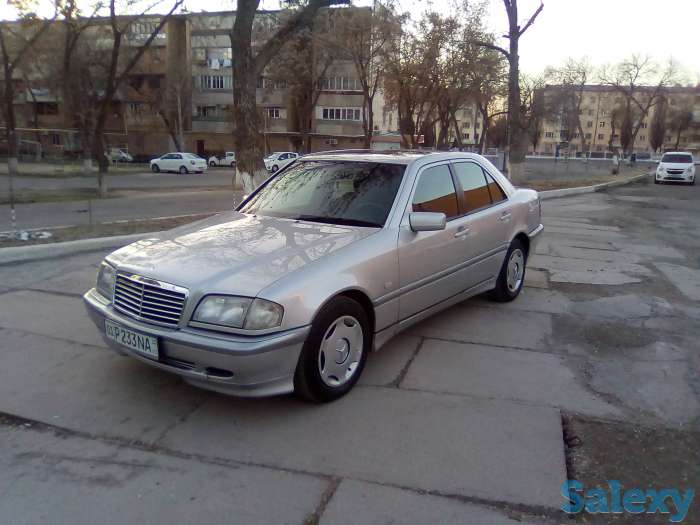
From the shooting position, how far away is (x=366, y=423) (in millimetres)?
3299

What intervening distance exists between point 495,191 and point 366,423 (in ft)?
10.0

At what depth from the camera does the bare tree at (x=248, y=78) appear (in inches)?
467

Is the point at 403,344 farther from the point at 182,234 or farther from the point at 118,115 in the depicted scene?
the point at 118,115

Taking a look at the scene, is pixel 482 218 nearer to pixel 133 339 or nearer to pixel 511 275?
pixel 511 275

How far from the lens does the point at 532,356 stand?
4.36 metres

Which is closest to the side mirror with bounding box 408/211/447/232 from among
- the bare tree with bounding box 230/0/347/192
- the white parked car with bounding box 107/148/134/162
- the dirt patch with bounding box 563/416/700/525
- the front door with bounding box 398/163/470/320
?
the front door with bounding box 398/163/470/320

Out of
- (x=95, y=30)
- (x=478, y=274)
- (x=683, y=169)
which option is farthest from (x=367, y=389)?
(x=95, y=30)

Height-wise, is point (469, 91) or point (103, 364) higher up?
point (469, 91)

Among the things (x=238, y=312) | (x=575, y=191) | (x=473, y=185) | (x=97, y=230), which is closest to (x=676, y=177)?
(x=575, y=191)

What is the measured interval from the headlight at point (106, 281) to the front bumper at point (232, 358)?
21.5 inches

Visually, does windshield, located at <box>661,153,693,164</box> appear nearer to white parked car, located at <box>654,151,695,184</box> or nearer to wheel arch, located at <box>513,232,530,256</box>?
white parked car, located at <box>654,151,695,184</box>

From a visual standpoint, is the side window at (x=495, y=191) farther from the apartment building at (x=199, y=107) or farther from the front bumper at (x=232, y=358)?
the apartment building at (x=199, y=107)

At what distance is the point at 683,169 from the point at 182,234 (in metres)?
29.1

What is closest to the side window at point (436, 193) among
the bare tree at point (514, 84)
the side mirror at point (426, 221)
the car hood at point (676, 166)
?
the side mirror at point (426, 221)
